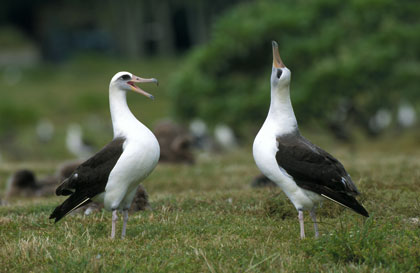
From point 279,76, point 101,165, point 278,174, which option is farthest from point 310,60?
point 101,165

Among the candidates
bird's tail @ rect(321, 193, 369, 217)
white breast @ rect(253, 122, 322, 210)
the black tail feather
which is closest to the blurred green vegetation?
white breast @ rect(253, 122, 322, 210)

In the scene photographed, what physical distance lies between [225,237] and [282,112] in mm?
1378

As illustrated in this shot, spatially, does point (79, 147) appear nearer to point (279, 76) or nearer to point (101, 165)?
point (101, 165)

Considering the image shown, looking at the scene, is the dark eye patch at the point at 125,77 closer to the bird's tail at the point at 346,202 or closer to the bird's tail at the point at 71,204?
the bird's tail at the point at 71,204

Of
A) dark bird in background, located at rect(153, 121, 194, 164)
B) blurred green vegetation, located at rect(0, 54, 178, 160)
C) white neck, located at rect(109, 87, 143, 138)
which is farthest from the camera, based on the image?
blurred green vegetation, located at rect(0, 54, 178, 160)

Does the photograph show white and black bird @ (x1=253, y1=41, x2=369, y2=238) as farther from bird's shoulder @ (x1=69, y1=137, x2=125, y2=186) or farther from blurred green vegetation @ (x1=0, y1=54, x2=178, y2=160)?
blurred green vegetation @ (x1=0, y1=54, x2=178, y2=160)

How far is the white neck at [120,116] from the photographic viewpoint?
6.66 metres

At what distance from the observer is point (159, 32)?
174ft

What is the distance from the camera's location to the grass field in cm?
558

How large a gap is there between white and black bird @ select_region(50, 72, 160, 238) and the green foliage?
47.8 ft

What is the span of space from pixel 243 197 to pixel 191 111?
15373mm

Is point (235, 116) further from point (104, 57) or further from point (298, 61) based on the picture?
point (104, 57)

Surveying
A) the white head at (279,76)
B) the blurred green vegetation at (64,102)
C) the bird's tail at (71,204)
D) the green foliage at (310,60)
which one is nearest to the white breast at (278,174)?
the white head at (279,76)

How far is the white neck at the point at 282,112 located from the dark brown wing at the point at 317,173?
0.33 metres
